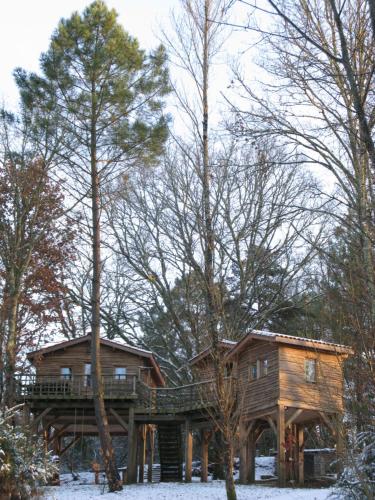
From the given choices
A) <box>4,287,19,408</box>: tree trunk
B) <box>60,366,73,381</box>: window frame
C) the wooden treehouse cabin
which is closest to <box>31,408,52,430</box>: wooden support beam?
the wooden treehouse cabin

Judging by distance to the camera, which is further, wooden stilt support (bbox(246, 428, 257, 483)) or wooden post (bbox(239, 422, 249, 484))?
wooden stilt support (bbox(246, 428, 257, 483))

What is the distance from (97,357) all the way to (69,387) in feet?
20.9

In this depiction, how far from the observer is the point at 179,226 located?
100ft

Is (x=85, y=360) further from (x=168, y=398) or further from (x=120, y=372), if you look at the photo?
(x=168, y=398)

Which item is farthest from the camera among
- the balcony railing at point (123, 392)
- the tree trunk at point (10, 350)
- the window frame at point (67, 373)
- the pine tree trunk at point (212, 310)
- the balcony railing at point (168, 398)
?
the window frame at point (67, 373)

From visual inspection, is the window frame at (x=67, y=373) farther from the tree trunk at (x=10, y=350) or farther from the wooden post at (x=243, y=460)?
the wooden post at (x=243, y=460)

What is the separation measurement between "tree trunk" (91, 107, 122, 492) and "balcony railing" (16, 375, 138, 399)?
4754mm

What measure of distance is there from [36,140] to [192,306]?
12292 millimetres

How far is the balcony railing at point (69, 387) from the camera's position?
25609 mm

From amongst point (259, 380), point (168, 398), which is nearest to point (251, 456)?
point (259, 380)

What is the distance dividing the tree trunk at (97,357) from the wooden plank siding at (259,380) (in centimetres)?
450

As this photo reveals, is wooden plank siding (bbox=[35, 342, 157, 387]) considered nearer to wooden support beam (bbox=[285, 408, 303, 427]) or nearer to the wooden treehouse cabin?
the wooden treehouse cabin

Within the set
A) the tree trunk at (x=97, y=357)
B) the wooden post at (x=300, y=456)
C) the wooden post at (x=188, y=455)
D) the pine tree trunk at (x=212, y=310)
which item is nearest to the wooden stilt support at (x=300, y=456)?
the wooden post at (x=300, y=456)

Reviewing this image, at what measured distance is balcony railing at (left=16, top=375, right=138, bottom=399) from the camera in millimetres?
25609
